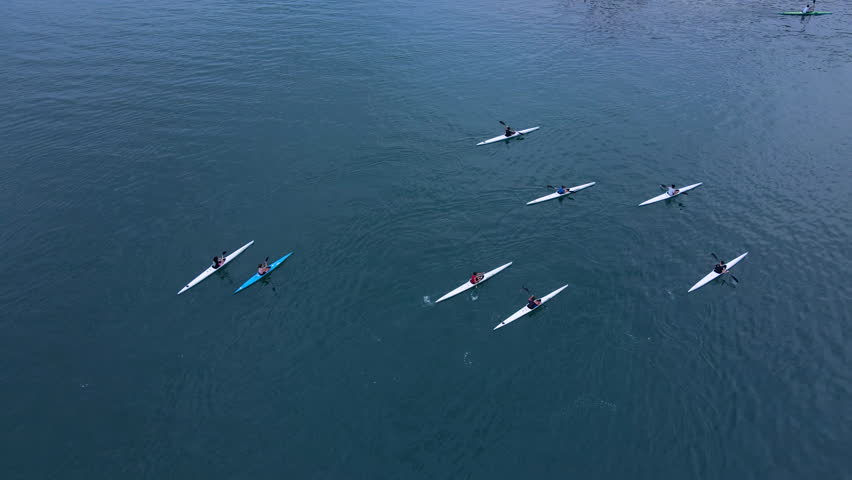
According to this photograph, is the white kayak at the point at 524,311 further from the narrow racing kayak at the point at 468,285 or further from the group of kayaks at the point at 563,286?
the narrow racing kayak at the point at 468,285

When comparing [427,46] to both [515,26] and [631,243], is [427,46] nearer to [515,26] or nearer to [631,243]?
[515,26]

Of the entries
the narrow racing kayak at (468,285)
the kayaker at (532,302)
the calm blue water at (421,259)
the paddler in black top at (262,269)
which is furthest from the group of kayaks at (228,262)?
the kayaker at (532,302)

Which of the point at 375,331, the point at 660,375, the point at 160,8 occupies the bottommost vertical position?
the point at 660,375

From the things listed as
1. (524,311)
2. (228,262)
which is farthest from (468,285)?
(228,262)

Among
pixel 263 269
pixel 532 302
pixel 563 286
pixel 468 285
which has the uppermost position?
pixel 263 269

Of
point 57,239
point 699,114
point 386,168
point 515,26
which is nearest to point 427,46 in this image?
point 515,26

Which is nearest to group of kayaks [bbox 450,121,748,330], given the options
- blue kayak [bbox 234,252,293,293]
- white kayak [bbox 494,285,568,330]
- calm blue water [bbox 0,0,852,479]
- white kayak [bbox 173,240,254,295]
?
white kayak [bbox 494,285,568,330]

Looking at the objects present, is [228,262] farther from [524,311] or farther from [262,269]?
[524,311]

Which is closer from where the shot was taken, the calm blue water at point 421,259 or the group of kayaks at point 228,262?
the calm blue water at point 421,259
